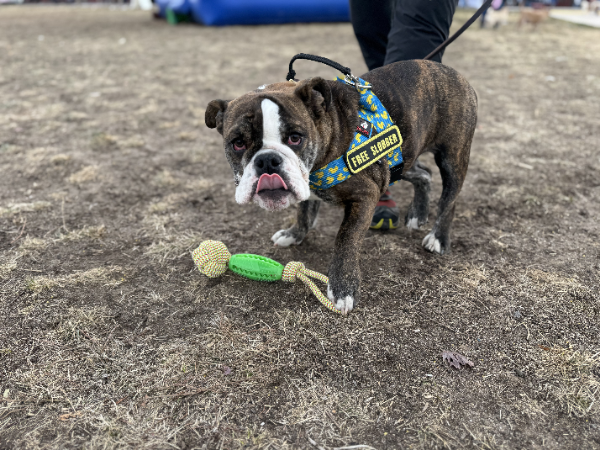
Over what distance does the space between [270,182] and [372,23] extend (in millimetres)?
2150

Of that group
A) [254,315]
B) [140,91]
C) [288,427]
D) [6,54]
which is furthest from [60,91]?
[288,427]

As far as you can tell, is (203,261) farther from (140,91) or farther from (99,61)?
(99,61)

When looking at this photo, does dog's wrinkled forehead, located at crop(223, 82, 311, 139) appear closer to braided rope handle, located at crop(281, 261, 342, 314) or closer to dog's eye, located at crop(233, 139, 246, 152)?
dog's eye, located at crop(233, 139, 246, 152)

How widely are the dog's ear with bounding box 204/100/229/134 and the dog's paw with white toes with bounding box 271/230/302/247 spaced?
89cm

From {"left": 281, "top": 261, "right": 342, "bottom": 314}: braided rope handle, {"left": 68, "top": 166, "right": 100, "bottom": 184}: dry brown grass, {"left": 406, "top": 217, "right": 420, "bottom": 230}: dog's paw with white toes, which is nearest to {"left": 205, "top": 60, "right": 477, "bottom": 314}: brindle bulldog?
{"left": 281, "top": 261, "right": 342, "bottom": 314}: braided rope handle

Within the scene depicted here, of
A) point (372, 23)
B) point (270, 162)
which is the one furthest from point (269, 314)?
point (372, 23)

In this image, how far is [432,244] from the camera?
9.88 ft

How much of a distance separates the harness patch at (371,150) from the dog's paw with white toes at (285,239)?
85 cm

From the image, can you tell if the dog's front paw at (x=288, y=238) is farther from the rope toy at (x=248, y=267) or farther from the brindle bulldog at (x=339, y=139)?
the rope toy at (x=248, y=267)

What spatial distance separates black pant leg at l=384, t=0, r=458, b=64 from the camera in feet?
9.78

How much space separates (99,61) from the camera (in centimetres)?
931

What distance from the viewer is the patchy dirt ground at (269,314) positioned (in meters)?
1.84

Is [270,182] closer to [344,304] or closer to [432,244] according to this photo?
[344,304]

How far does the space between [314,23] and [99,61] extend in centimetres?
838
